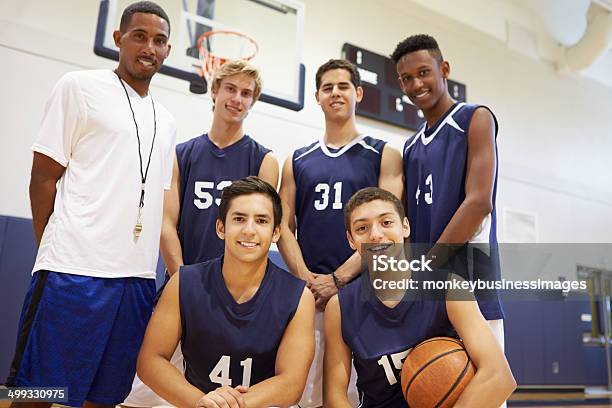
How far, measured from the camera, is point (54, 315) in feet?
5.70

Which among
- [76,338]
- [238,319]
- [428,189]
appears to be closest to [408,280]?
[428,189]

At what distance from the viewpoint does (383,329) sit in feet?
6.47

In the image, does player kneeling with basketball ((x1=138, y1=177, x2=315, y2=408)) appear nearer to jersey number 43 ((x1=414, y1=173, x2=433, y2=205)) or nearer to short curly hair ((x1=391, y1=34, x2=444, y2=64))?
jersey number 43 ((x1=414, y1=173, x2=433, y2=205))

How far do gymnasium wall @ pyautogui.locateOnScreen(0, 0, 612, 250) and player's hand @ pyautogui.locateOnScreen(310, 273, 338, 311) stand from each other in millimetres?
3362

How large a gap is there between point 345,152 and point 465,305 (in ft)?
3.13

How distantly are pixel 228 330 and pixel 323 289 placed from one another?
47 centimetres

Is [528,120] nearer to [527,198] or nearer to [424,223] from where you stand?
[527,198]

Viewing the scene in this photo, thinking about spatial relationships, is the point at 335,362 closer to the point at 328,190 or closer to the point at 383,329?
the point at 383,329

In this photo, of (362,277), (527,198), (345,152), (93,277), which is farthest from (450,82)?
(93,277)

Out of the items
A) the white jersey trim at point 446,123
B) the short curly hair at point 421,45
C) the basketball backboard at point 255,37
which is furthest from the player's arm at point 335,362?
the basketball backboard at point 255,37

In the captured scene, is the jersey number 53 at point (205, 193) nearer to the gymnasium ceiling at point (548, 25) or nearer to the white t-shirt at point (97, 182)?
the white t-shirt at point (97, 182)

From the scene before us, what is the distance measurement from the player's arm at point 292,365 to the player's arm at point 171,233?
2.02ft

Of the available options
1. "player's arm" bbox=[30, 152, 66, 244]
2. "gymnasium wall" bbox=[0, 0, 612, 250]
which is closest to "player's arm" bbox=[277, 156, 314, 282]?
"player's arm" bbox=[30, 152, 66, 244]

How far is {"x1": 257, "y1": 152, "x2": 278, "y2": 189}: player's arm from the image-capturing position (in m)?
2.48
